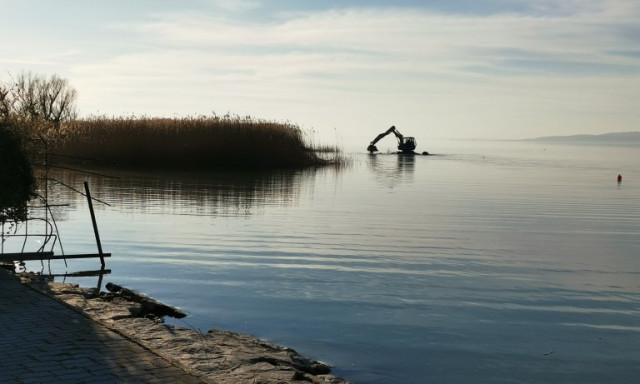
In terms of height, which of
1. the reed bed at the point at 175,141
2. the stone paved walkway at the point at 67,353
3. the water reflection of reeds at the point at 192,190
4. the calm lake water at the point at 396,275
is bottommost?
the calm lake water at the point at 396,275

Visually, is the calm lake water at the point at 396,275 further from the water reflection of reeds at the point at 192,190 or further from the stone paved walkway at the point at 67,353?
the stone paved walkway at the point at 67,353

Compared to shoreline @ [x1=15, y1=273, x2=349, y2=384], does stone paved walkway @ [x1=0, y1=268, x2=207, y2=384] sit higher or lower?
higher

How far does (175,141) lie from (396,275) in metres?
34.1

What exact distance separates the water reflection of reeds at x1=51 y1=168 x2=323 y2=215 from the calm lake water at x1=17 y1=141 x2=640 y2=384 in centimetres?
26

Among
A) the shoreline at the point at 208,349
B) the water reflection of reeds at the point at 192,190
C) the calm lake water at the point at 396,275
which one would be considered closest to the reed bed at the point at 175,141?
the water reflection of reeds at the point at 192,190

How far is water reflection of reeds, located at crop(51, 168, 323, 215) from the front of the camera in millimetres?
26156

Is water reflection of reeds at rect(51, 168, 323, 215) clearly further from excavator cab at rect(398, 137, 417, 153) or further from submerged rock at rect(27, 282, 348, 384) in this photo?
excavator cab at rect(398, 137, 417, 153)

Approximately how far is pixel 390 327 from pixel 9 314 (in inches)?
201

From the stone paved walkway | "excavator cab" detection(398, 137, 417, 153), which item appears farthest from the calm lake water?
"excavator cab" detection(398, 137, 417, 153)

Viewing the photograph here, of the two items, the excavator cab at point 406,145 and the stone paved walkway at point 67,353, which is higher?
the excavator cab at point 406,145

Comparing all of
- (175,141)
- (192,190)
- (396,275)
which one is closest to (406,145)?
(175,141)

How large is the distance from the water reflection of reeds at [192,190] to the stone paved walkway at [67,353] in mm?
11899

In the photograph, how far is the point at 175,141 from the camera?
46.5 meters

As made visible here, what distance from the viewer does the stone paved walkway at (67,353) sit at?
651 centimetres
